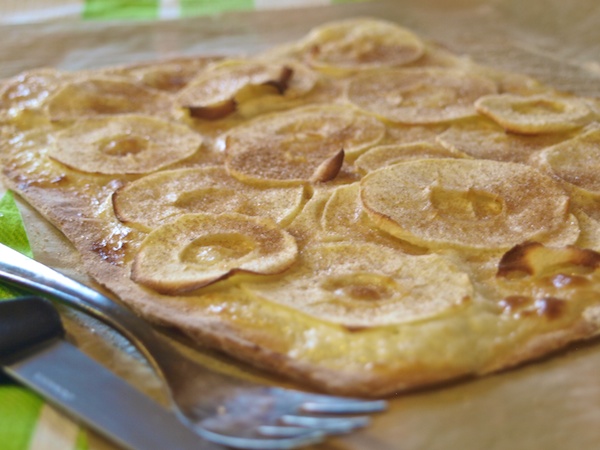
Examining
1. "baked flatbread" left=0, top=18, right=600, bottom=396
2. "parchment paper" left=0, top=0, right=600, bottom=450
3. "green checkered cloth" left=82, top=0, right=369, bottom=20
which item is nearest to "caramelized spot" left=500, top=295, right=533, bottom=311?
"baked flatbread" left=0, top=18, right=600, bottom=396

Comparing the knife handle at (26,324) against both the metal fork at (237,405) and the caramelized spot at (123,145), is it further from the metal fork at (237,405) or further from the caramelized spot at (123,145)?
the caramelized spot at (123,145)

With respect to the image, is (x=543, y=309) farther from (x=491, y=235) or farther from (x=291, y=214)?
(x=291, y=214)

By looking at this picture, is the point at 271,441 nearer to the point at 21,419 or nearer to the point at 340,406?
the point at 340,406

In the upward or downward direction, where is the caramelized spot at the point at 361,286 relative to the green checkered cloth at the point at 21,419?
upward

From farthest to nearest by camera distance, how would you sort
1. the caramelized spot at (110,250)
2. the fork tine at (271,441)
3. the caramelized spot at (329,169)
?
1. the caramelized spot at (329,169)
2. the caramelized spot at (110,250)
3. the fork tine at (271,441)

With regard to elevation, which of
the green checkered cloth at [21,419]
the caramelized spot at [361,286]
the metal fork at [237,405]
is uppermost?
the caramelized spot at [361,286]

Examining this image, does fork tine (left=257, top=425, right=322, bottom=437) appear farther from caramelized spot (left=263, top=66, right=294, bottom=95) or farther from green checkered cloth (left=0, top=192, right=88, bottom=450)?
caramelized spot (left=263, top=66, right=294, bottom=95)

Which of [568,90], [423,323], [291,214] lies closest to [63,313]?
[291,214]

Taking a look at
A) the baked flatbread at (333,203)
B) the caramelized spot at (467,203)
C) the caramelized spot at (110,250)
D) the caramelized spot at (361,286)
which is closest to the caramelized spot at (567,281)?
the baked flatbread at (333,203)
